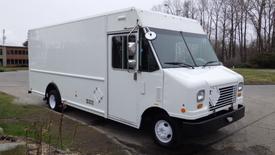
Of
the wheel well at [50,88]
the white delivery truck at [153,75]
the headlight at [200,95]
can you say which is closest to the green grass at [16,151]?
the white delivery truck at [153,75]

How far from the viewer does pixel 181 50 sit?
5699 millimetres

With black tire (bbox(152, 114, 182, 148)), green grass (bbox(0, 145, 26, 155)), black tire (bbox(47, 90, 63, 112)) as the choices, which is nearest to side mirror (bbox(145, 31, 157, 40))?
black tire (bbox(152, 114, 182, 148))

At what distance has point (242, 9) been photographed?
42906mm

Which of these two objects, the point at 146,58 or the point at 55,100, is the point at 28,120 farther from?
the point at 146,58

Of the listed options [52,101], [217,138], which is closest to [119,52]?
[217,138]

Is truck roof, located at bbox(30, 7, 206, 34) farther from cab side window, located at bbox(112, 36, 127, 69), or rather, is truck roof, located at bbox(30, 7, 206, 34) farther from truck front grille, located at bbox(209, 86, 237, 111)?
truck front grille, located at bbox(209, 86, 237, 111)

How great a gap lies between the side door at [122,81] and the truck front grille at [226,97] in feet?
5.48

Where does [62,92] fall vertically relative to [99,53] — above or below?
below

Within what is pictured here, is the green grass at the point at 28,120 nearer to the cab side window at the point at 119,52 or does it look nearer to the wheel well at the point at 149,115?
the wheel well at the point at 149,115

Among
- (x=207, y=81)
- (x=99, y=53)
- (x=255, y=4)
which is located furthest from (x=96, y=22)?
(x=255, y=4)

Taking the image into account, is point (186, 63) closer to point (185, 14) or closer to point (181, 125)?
point (181, 125)

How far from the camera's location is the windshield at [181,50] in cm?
537

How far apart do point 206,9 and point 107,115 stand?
47054 millimetres

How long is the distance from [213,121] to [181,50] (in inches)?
64.5
